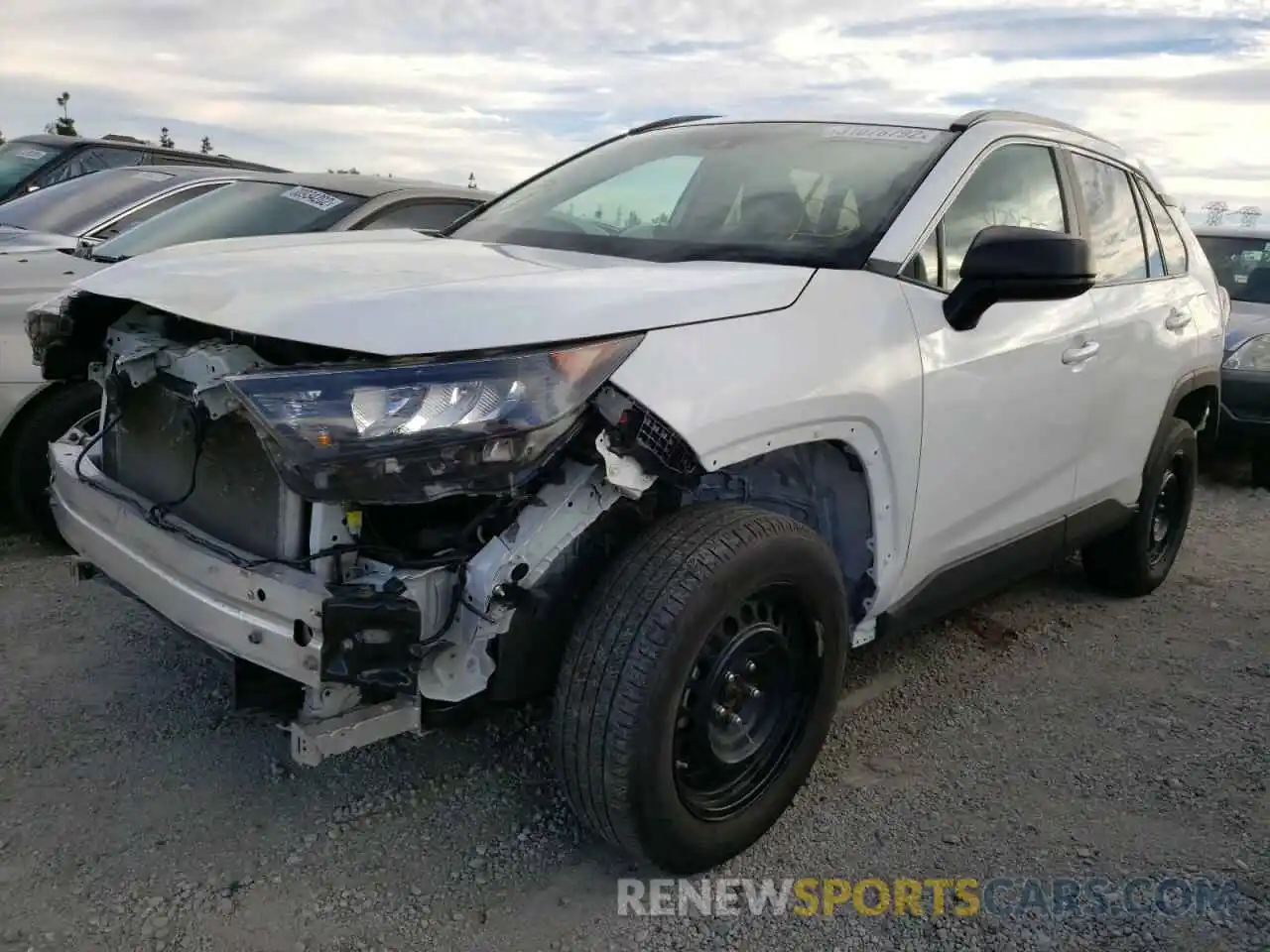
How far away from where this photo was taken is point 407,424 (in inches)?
76.4

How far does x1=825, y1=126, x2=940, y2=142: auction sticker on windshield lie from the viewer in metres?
3.20

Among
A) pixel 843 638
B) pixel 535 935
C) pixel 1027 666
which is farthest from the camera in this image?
pixel 1027 666

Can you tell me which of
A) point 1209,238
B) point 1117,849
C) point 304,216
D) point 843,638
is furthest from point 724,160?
point 1209,238

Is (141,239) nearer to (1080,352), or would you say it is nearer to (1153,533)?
(1080,352)

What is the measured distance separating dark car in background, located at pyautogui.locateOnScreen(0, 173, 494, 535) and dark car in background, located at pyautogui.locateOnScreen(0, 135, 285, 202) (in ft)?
6.50

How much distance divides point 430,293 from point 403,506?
0.44 metres

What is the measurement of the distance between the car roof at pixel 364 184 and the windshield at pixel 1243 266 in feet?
18.7

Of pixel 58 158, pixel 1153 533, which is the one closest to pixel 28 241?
pixel 58 158

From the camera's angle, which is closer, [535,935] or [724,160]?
[535,935]

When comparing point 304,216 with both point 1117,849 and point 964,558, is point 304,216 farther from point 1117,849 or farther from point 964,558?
point 1117,849

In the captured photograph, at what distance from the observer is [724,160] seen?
133 inches

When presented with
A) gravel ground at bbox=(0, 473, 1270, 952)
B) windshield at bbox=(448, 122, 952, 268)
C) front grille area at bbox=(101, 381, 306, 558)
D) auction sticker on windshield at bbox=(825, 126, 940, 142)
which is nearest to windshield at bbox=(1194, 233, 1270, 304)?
gravel ground at bbox=(0, 473, 1270, 952)

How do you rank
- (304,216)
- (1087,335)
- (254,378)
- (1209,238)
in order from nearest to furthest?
(254,378) < (1087,335) < (304,216) < (1209,238)

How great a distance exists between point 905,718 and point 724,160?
72.5 inches
